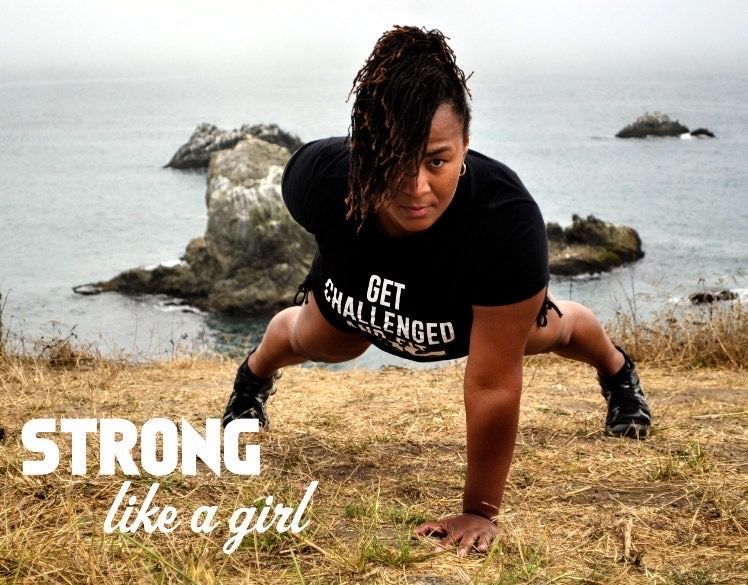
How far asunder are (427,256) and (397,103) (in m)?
0.58

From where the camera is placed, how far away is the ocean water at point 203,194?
38000mm

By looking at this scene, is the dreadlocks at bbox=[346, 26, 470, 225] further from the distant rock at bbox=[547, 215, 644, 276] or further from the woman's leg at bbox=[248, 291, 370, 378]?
the distant rock at bbox=[547, 215, 644, 276]

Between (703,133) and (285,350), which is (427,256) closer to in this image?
(285,350)

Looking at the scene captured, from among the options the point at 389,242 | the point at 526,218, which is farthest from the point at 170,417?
the point at 526,218

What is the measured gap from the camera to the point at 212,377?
6684mm

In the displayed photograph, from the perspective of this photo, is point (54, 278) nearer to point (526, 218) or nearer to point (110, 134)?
point (526, 218)

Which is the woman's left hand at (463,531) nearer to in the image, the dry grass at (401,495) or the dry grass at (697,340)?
the dry grass at (401,495)

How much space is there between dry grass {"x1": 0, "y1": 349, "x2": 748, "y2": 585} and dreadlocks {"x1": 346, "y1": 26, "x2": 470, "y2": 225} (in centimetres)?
107

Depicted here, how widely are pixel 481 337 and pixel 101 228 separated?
6360 centimetres

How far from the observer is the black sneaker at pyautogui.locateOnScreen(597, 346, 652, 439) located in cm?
458

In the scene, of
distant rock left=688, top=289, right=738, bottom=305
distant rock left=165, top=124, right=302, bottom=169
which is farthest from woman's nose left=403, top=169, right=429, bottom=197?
distant rock left=165, top=124, right=302, bottom=169

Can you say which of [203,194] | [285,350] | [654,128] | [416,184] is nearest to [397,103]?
[416,184]

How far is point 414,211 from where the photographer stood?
293 centimetres

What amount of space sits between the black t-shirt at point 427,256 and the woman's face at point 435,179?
0.12 metres
